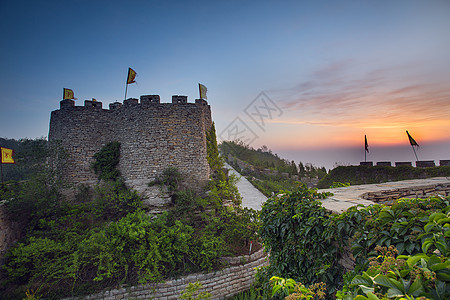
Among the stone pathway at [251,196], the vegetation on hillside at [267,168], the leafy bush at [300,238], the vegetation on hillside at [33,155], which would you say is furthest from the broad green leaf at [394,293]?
the vegetation on hillside at [33,155]

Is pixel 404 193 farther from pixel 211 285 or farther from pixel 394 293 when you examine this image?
pixel 211 285

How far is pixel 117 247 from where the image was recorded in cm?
611

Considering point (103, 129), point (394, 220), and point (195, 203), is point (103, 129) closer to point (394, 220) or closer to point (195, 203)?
point (195, 203)

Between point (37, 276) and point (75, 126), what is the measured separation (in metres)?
5.87

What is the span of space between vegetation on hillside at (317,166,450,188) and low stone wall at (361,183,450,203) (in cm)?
288

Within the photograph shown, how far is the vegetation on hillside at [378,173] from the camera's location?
6.88m

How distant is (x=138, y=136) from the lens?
8.78m

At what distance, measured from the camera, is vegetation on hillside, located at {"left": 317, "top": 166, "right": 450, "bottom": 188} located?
6.88 meters

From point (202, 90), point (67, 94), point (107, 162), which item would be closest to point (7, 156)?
point (107, 162)

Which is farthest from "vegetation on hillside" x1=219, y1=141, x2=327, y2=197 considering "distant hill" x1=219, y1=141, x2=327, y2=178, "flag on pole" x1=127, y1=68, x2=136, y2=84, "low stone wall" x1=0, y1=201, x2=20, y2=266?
"low stone wall" x1=0, y1=201, x2=20, y2=266

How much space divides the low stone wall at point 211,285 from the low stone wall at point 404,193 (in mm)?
3333

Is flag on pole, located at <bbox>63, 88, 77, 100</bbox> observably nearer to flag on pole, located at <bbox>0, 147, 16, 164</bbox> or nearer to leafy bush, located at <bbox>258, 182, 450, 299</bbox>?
flag on pole, located at <bbox>0, 147, 16, 164</bbox>

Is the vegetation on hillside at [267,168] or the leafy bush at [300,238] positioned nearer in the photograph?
the leafy bush at [300,238]

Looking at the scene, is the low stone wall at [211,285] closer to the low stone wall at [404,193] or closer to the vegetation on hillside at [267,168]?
the low stone wall at [404,193]
